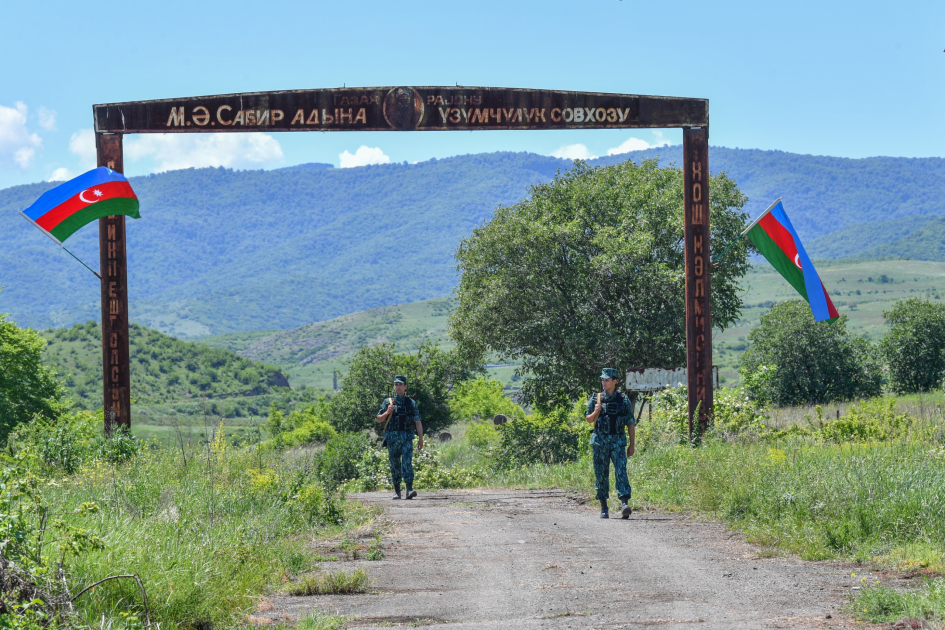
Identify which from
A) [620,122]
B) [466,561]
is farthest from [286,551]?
[620,122]

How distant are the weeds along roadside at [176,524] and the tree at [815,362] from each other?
126ft

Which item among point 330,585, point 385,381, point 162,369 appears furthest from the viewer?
point 162,369

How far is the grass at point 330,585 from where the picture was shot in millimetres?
6484

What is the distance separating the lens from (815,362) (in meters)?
46.0

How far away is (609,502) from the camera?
36.4 ft

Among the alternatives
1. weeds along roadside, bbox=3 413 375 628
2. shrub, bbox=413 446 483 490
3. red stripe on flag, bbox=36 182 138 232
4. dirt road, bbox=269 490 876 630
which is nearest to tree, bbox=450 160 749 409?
shrub, bbox=413 446 483 490

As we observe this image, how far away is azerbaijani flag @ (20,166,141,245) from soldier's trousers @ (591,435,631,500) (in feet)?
23.6

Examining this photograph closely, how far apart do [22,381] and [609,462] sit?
97.4 feet

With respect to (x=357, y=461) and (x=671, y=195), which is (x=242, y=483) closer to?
(x=357, y=461)

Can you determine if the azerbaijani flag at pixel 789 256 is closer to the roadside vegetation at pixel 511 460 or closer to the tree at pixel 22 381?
the roadside vegetation at pixel 511 460

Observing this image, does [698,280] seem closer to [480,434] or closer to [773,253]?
[773,253]

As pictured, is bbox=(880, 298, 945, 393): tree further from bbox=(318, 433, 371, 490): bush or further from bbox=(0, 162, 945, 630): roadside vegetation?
bbox=(318, 433, 371, 490): bush

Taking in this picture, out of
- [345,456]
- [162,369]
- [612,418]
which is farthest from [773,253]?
[162,369]

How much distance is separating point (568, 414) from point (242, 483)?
1723cm
